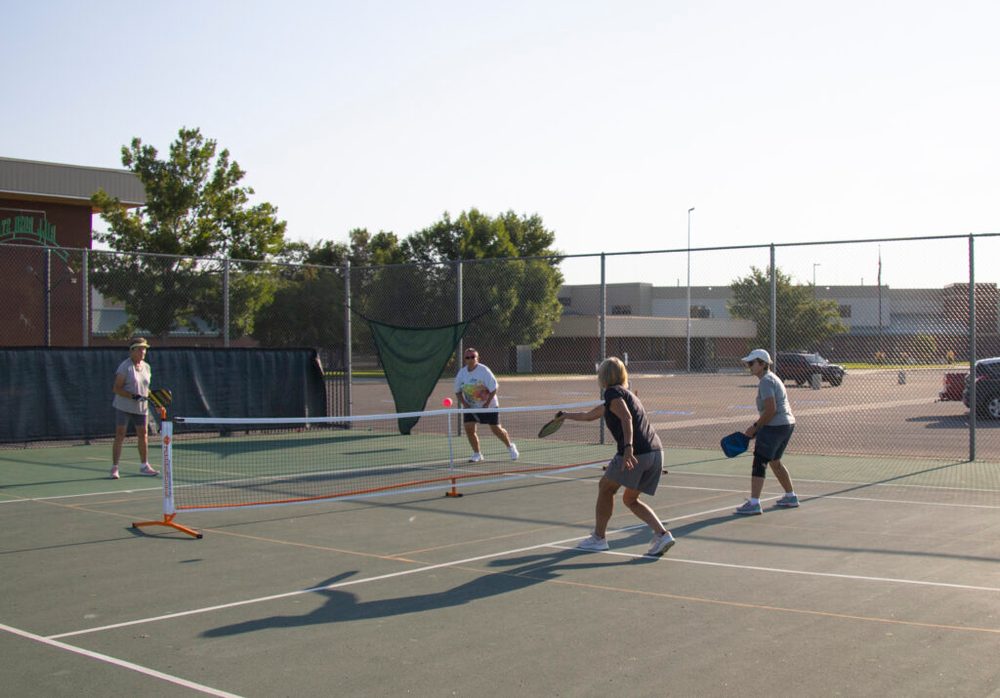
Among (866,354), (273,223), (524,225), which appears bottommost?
(866,354)

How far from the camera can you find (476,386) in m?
15.7

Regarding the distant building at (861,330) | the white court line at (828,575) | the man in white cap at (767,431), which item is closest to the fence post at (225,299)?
the distant building at (861,330)

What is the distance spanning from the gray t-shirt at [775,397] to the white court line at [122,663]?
7008 mm

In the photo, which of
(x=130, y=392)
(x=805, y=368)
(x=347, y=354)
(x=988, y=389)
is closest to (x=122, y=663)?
(x=130, y=392)

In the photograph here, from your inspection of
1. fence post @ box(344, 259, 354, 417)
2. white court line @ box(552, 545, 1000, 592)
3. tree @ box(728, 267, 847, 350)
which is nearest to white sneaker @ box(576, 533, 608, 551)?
white court line @ box(552, 545, 1000, 592)

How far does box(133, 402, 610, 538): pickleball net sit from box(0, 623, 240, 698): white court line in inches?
128

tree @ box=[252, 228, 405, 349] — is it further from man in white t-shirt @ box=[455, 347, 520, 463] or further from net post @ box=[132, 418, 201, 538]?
net post @ box=[132, 418, 201, 538]

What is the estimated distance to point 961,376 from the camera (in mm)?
23672

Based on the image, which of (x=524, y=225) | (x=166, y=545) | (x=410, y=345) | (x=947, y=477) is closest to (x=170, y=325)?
(x=410, y=345)

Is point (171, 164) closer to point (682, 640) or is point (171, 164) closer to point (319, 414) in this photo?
point (319, 414)

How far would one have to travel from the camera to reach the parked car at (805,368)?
17.6 meters

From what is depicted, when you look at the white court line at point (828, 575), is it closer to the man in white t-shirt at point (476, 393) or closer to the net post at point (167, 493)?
the net post at point (167, 493)

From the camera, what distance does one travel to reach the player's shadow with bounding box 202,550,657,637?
6.62 metres

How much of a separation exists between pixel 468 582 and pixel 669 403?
74.0 feet
